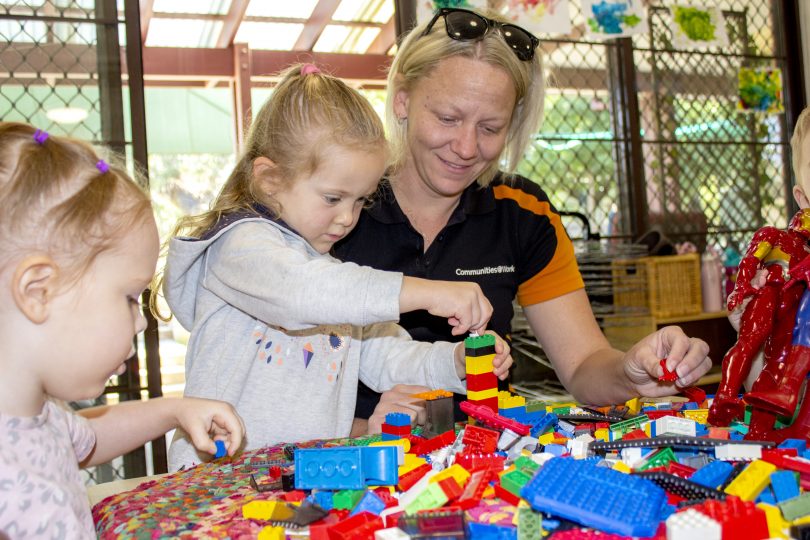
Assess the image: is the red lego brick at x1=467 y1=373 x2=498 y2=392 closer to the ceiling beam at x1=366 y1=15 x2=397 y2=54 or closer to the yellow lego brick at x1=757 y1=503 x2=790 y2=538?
the yellow lego brick at x1=757 y1=503 x2=790 y2=538

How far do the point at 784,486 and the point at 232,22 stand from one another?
190 inches

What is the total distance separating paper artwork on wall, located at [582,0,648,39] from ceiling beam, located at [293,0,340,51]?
2187mm

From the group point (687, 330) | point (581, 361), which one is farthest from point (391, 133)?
point (687, 330)

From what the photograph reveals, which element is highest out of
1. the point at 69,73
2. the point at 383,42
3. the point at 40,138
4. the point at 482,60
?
the point at 383,42

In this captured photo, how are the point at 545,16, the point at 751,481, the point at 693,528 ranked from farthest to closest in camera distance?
the point at 545,16 → the point at 751,481 → the point at 693,528

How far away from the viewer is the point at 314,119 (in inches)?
48.7

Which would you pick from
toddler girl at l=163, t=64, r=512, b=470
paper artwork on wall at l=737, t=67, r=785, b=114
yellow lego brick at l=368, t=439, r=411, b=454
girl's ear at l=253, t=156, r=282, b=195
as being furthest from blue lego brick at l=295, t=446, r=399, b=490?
paper artwork on wall at l=737, t=67, r=785, b=114

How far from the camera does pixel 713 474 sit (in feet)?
2.32

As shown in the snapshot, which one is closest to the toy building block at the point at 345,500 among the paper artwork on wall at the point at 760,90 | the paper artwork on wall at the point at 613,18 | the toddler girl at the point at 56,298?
the toddler girl at the point at 56,298

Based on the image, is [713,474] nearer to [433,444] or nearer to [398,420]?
[433,444]

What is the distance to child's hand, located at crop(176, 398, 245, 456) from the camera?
908 mm

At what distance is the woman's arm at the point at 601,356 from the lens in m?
1.11

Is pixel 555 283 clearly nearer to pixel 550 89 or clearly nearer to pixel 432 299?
pixel 432 299

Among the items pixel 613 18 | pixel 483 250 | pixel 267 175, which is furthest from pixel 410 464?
pixel 613 18
